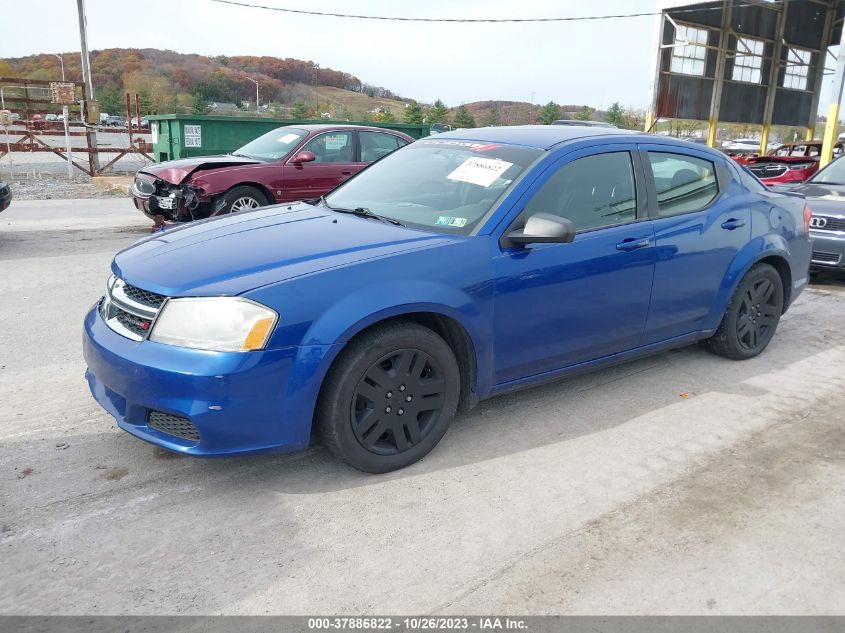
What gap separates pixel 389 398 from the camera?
10.9 feet

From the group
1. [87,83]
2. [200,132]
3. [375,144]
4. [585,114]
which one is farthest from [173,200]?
[585,114]

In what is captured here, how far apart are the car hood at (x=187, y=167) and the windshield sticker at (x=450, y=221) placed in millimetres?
6041

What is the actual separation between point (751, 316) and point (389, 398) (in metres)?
3.18

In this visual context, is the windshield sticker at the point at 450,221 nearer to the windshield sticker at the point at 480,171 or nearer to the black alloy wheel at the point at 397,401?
the windshield sticker at the point at 480,171

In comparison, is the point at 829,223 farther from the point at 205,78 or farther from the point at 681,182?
the point at 205,78

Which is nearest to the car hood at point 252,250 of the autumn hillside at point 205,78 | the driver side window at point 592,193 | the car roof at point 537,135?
the driver side window at point 592,193

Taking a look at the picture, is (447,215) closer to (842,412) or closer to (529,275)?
(529,275)

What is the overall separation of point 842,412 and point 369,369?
308cm

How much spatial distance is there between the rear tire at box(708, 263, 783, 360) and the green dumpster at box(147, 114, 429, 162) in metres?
10.7

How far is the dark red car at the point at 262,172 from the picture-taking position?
890cm

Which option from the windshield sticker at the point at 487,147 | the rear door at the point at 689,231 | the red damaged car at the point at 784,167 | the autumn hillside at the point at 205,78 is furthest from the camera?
the autumn hillside at the point at 205,78

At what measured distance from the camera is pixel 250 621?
7.97ft

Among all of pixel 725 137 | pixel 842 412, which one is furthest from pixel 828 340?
pixel 725 137

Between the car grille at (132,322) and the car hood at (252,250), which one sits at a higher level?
the car hood at (252,250)
